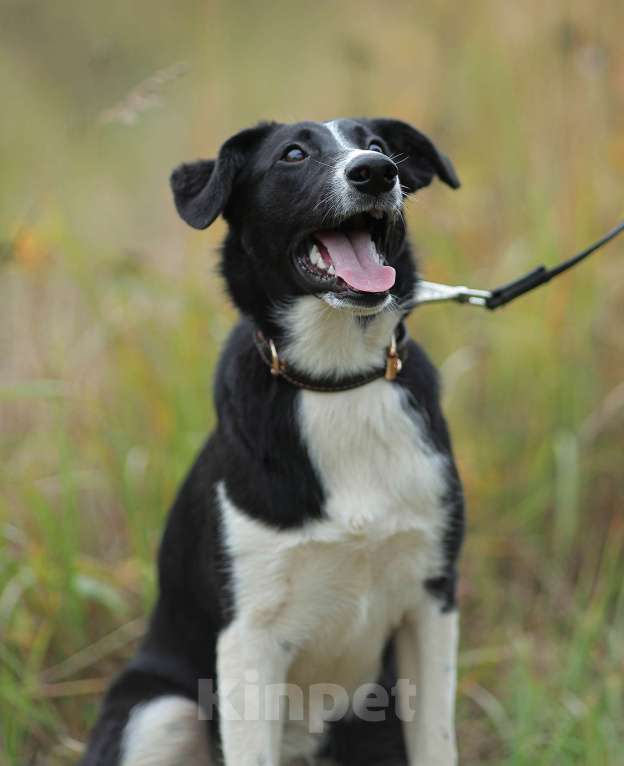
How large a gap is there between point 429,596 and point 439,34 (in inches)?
92.5

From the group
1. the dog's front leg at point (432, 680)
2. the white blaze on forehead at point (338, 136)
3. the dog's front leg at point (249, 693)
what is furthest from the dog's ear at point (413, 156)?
the dog's front leg at point (249, 693)

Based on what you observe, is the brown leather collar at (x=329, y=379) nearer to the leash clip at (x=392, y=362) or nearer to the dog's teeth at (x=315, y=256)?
the leash clip at (x=392, y=362)

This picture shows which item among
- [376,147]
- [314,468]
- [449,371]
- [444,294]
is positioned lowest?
[449,371]

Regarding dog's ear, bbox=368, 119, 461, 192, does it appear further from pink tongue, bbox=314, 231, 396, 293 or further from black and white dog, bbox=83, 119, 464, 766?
pink tongue, bbox=314, 231, 396, 293

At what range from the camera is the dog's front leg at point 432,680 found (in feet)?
7.84

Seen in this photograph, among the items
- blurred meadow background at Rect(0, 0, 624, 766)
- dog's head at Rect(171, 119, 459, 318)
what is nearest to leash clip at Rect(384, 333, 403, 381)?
dog's head at Rect(171, 119, 459, 318)

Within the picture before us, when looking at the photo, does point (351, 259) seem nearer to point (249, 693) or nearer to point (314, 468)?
point (314, 468)

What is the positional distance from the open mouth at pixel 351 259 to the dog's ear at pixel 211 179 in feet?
0.70

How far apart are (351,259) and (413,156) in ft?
1.51

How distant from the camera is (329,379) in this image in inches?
94.1

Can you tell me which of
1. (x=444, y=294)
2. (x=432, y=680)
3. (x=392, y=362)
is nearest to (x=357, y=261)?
(x=392, y=362)

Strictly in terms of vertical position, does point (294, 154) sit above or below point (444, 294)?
above

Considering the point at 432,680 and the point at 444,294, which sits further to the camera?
the point at 444,294

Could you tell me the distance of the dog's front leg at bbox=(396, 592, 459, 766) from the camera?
7.84ft
